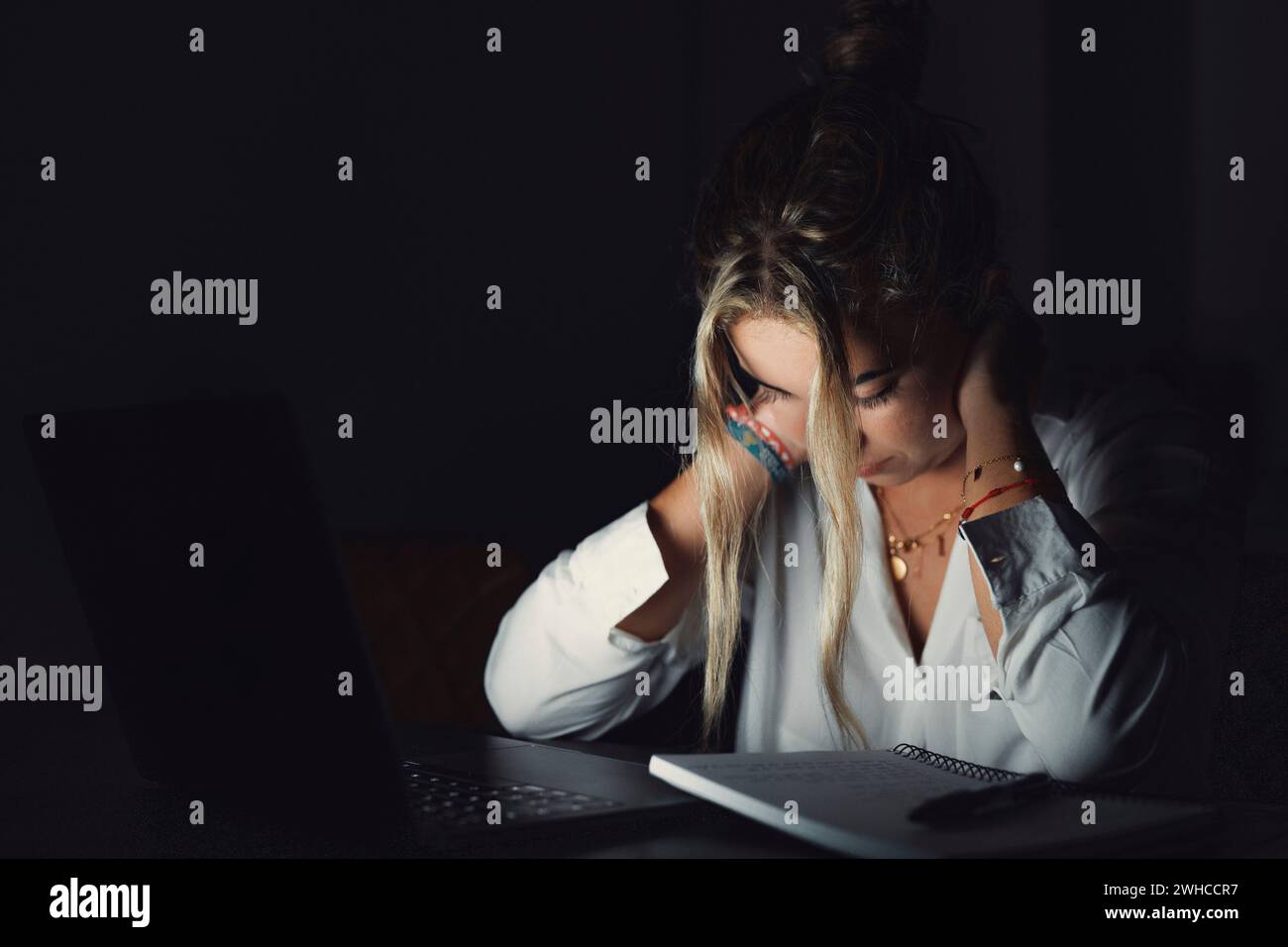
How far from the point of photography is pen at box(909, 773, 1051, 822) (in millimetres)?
604

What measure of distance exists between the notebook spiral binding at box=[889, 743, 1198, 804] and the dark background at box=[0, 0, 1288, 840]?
1.95 ft

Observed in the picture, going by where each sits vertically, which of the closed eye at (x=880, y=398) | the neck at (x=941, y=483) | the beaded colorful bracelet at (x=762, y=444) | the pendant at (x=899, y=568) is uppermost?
the closed eye at (x=880, y=398)

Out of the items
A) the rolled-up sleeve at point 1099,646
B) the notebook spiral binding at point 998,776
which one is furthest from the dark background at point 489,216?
the notebook spiral binding at point 998,776

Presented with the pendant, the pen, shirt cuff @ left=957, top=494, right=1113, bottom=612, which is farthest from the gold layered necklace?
the pen

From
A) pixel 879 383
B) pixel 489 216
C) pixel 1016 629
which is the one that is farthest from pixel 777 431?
pixel 489 216

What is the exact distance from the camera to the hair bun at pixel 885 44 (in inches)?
47.4

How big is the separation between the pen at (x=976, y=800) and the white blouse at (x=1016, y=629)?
14.2 inches

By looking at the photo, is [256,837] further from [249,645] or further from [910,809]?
[910,809]

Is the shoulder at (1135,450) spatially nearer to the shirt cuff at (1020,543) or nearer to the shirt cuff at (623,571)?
the shirt cuff at (1020,543)

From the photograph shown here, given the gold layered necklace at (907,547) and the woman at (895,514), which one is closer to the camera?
the woman at (895,514)

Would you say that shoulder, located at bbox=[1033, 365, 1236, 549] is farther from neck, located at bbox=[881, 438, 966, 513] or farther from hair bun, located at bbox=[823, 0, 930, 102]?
hair bun, located at bbox=[823, 0, 930, 102]
